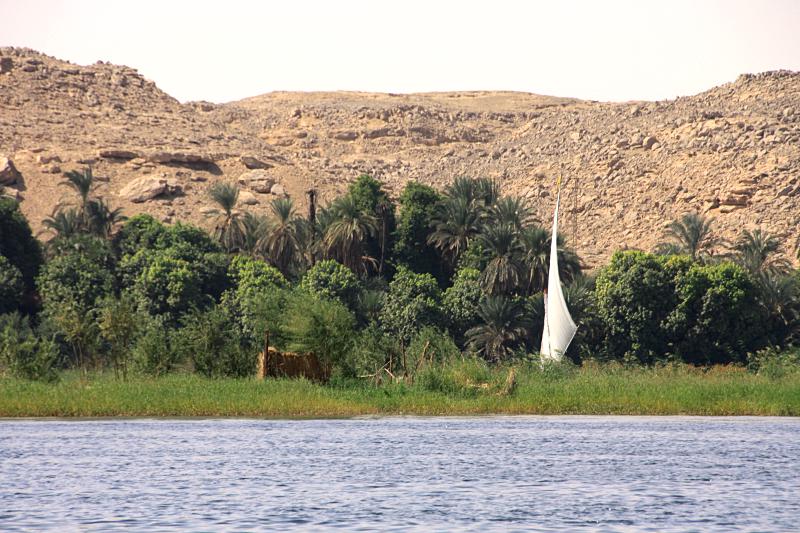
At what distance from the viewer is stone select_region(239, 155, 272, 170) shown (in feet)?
358

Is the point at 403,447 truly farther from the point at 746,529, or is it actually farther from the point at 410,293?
the point at 410,293

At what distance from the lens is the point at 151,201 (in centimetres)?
9894

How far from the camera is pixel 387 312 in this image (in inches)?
2704

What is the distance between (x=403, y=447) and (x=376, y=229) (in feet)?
149

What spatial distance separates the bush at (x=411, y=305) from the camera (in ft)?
221

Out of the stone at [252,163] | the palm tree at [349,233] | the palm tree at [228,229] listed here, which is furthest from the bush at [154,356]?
the stone at [252,163]

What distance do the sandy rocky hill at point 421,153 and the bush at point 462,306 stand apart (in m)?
24.2

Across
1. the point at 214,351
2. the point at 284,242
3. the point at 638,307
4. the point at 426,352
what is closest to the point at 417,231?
the point at 284,242

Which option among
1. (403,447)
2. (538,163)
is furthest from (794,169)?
(403,447)

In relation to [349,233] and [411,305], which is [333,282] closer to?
[411,305]

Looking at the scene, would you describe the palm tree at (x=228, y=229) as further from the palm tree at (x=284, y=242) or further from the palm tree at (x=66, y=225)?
the palm tree at (x=66, y=225)

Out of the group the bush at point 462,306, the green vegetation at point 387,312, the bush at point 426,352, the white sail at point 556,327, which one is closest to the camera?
the green vegetation at point 387,312

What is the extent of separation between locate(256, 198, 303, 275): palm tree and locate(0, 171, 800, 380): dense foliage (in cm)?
10

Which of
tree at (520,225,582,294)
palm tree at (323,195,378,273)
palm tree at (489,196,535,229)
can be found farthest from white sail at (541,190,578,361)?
palm tree at (323,195,378,273)
